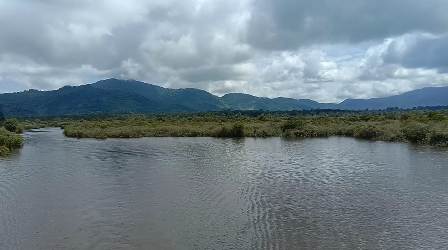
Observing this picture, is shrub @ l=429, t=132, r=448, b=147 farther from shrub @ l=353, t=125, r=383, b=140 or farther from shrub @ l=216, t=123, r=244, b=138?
shrub @ l=216, t=123, r=244, b=138

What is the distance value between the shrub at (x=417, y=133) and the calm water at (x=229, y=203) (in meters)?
11.4

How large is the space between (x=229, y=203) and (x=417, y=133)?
Answer: 126ft

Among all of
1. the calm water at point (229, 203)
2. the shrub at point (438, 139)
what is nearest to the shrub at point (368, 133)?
the shrub at point (438, 139)

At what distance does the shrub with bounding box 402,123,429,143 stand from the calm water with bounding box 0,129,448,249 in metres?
11.4

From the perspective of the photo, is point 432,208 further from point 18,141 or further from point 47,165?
point 18,141

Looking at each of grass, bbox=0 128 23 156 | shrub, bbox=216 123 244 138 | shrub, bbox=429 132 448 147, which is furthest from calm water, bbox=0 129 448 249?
shrub, bbox=216 123 244 138

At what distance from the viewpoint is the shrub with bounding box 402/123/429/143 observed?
173 feet

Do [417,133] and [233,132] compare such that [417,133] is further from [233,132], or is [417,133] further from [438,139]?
[233,132]

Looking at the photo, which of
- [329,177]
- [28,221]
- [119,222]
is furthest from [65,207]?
[329,177]

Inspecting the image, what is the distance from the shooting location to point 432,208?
2109 cm

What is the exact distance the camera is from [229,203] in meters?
23.0

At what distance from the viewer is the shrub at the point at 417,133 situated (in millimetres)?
52844

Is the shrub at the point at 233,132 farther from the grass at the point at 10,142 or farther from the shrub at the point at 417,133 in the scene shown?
the grass at the point at 10,142

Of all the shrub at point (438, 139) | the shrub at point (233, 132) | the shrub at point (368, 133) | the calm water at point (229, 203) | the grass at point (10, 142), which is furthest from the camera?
the shrub at point (233, 132)
